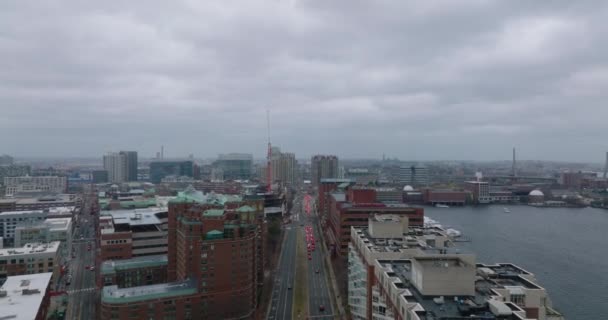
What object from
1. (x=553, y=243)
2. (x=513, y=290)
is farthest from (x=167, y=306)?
(x=553, y=243)

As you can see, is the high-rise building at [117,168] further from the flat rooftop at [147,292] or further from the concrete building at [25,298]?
the flat rooftop at [147,292]

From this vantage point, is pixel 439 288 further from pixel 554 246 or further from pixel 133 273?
pixel 554 246

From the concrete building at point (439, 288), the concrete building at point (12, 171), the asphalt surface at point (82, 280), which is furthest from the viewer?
the concrete building at point (12, 171)

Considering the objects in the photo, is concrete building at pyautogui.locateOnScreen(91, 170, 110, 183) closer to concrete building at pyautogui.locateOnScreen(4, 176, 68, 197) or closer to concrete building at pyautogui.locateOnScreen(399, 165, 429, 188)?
concrete building at pyautogui.locateOnScreen(4, 176, 68, 197)

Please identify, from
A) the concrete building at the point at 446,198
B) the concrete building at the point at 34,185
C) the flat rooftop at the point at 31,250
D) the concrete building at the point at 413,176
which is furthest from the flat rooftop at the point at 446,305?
the concrete building at the point at 413,176

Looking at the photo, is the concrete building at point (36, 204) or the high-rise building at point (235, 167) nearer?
the concrete building at point (36, 204)

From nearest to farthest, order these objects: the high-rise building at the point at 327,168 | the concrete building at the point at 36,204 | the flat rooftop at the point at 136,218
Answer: the flat rooftop at the point at 136,218, the concrete building at the point at 36,204, the high-rise building at the point at 327,168

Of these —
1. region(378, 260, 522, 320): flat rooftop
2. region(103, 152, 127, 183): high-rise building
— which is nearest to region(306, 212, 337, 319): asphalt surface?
region(378, 260, 522, 320): flat rooftop

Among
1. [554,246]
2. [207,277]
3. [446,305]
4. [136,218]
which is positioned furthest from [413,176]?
[446,305]
